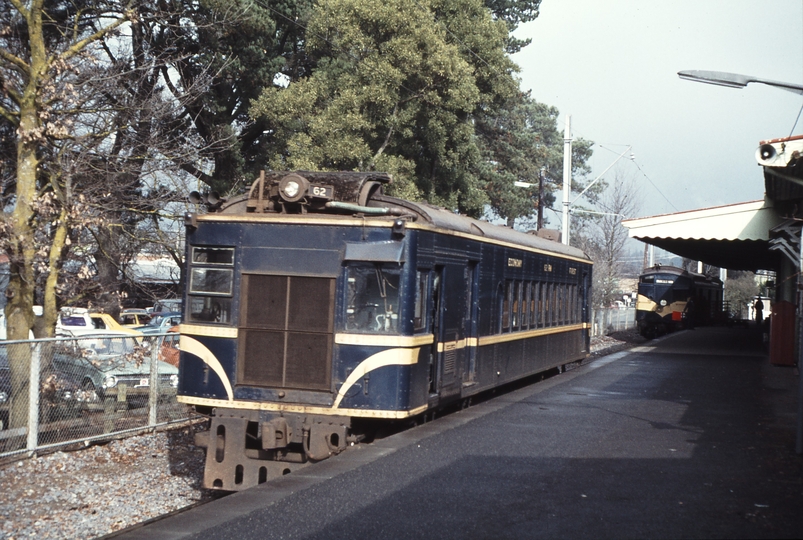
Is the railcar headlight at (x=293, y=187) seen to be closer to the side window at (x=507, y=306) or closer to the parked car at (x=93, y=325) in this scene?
the side window at (x=507, y=306)

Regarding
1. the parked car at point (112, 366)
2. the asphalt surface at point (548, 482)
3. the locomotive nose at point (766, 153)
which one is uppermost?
the locomotive nose at point (766, 153)

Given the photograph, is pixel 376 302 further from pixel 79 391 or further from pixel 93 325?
pixel 93 325

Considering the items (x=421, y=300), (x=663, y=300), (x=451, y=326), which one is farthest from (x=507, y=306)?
(x=663, y=300)

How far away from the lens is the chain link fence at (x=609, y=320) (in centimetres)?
3934

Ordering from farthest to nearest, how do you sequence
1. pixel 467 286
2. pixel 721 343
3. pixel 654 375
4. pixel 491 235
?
pixel 721 343, pixel 654 375, pixel 491 235, pixel 467 286

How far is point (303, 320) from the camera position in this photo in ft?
31.3

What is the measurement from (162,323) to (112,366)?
17.5m

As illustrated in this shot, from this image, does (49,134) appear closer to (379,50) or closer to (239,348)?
(239,348)

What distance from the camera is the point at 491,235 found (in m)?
→ 12.8

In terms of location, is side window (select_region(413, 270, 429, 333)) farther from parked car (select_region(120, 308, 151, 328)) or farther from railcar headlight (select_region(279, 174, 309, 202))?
parked car (select_region(120, 308, 151, 328))

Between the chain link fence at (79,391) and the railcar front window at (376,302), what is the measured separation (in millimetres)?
3969

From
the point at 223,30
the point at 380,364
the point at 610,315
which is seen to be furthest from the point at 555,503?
the point at 610,315

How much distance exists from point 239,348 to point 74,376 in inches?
136

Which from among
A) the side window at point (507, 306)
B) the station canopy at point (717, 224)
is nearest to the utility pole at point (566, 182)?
the station canopy at point (717, 224)
